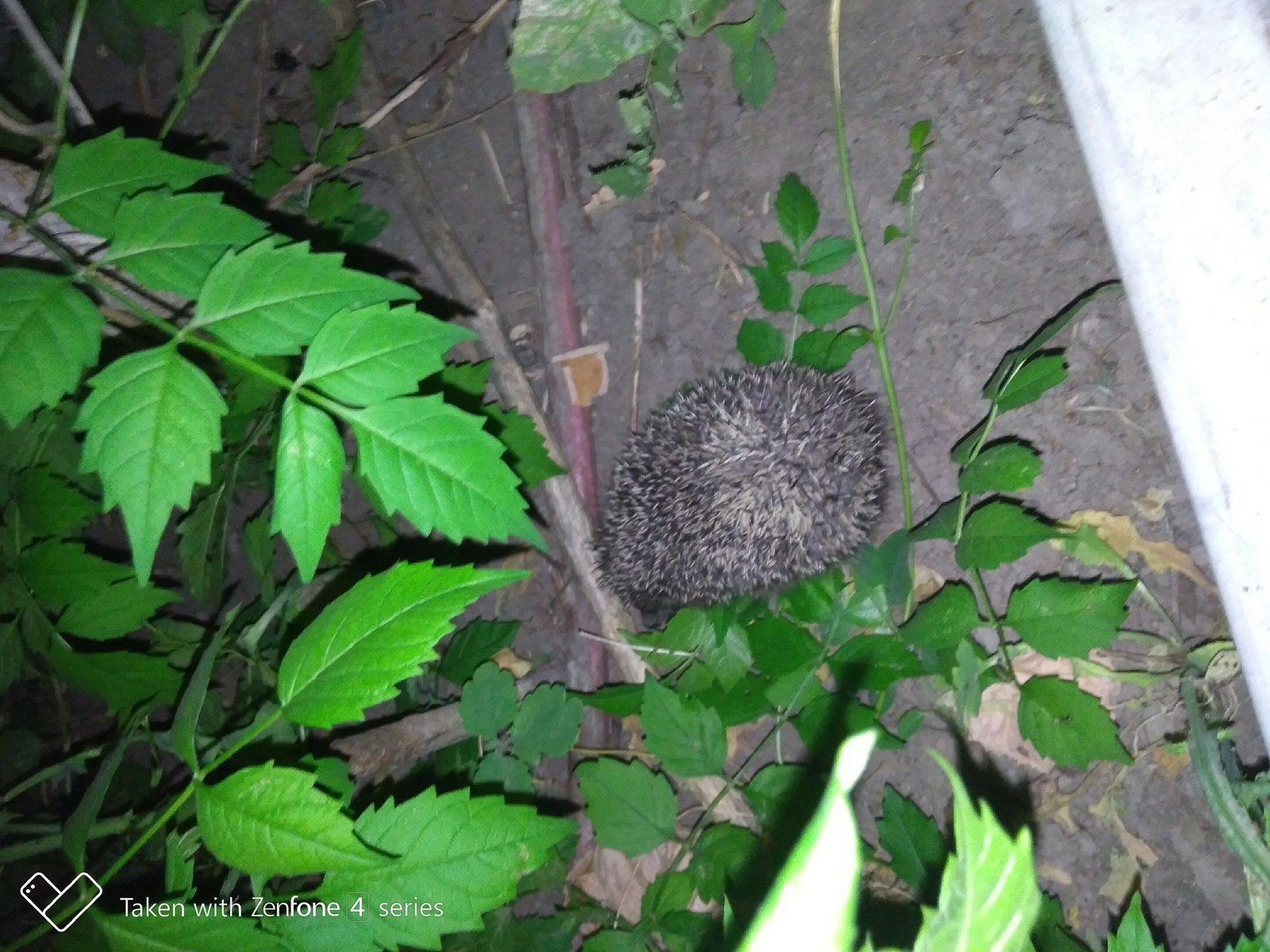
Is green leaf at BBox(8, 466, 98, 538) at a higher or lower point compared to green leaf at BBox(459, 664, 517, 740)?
higher

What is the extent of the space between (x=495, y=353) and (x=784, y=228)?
97 cm

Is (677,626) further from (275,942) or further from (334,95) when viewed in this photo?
(334,95)

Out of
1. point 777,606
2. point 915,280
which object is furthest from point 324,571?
point 915,280

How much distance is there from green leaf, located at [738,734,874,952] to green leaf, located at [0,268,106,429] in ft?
3.63

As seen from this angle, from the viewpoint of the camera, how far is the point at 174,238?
115 cm

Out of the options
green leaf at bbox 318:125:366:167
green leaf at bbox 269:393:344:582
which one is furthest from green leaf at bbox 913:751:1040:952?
green leaf at bbox 318:125:366:167

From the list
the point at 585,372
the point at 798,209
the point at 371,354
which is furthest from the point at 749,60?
the point at 371,354

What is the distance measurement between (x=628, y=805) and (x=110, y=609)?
1.29 meters

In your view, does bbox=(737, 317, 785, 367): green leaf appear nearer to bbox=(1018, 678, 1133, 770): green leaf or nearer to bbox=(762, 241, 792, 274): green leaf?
bbox=(762, 241, 792, 274): green leaf

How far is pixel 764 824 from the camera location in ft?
6.06

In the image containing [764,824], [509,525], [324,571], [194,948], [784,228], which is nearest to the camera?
[194,948]

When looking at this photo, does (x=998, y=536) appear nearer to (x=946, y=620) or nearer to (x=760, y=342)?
(x=946, y=620)

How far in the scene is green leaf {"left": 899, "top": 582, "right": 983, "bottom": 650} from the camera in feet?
5.41

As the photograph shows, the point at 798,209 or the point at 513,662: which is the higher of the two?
the point at 798,209
